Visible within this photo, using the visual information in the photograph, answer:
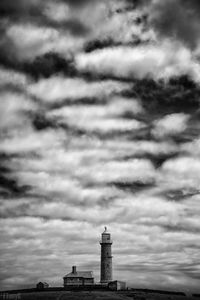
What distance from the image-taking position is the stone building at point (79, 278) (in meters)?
92.1

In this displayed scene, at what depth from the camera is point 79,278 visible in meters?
92.8

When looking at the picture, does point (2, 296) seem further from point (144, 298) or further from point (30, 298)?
point (144, 298)

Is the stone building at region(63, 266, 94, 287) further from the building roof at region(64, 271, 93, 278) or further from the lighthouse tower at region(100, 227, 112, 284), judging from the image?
the lighthouse tower at region(100, 227, 112, 284)

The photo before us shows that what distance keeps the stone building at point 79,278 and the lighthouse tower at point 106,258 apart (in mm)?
6572

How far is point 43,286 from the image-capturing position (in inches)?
3533

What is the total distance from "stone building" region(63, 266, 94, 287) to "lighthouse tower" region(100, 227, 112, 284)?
657cm

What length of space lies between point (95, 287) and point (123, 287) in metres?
6.15

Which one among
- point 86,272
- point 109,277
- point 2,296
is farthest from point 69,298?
point 86,272

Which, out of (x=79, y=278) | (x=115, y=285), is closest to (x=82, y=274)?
(x=79, y=278)

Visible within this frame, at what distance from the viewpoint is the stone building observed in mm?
92062

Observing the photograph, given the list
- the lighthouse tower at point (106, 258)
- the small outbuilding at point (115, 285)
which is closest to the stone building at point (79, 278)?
the lighthouse tower at point (106, 258)

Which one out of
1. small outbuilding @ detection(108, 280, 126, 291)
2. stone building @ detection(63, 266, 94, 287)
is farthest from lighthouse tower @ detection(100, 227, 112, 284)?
stone building @ detection(63, 266, 94, 287)

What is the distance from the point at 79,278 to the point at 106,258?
9.08m

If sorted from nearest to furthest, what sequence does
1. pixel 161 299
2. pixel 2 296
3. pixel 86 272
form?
1. pixel 161 299
2. pixel 2 296
3. pixel 86 272
